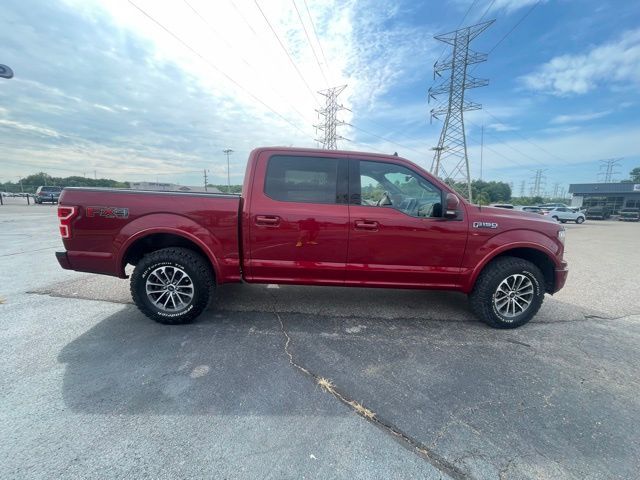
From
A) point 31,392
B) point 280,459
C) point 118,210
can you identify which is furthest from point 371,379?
point 118,210

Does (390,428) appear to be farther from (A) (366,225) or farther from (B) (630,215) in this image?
(B) (630,215)

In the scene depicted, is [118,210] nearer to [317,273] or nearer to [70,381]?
[70,381]

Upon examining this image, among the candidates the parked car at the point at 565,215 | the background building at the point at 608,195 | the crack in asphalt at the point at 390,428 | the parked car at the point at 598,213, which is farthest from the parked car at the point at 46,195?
the background building at the point at 608,195

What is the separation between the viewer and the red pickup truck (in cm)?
323

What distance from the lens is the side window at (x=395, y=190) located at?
3367 millimetres

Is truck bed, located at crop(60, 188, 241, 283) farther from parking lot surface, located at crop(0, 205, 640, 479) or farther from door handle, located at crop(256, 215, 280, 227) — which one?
parking lot surface, located at crop(0, 205, 640, 479)

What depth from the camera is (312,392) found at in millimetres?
2318

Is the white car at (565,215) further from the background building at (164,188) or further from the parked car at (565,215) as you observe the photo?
the background building at (164,188)

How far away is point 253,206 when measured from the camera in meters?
3.26

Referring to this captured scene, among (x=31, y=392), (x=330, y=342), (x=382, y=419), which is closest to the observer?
(x=382, y=419)

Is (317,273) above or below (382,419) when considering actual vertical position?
above

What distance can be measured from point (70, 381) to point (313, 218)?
258 cm

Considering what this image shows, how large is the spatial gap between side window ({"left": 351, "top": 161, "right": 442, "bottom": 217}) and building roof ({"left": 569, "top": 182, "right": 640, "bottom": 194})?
187 feet

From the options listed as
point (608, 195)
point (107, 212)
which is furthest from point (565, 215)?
point (107, 212)
